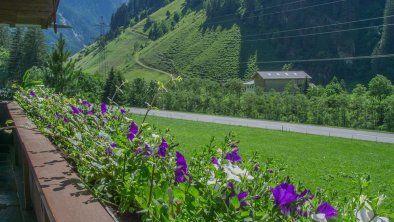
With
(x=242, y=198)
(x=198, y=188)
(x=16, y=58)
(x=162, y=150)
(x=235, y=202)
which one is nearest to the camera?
(x=235, y=202)

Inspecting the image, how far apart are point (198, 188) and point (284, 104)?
1354 inches

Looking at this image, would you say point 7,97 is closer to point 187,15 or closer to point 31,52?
point 31,52

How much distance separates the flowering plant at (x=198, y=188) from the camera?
1.01 m

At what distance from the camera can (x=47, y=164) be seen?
2072 mm

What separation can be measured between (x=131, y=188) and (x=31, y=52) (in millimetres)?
52290

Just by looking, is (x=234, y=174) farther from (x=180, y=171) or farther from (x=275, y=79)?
(x=275, y=79)

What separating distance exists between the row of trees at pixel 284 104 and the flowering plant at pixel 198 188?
2022 centimetres

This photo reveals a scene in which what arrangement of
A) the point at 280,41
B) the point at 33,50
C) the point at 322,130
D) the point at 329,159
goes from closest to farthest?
the point at 329,159 < the point at 322,130 < the point at 33,50 < the point at 280,41

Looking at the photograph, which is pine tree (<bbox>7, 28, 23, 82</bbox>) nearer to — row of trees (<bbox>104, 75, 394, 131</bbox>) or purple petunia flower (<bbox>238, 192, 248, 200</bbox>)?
row of trees (<bbox>104, 75, 394, 131</bbox>)

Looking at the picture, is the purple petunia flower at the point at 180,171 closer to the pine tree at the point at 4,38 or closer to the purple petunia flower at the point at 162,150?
the purple petunia flower at the point at 162,150

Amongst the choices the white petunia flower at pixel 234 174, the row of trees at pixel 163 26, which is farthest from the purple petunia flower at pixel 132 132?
the row of trees at pixel 163 26

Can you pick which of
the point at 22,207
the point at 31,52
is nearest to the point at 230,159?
the point at 22,207

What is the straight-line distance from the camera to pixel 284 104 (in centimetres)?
3484

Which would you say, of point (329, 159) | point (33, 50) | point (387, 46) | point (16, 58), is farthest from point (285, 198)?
point (387, 46)
